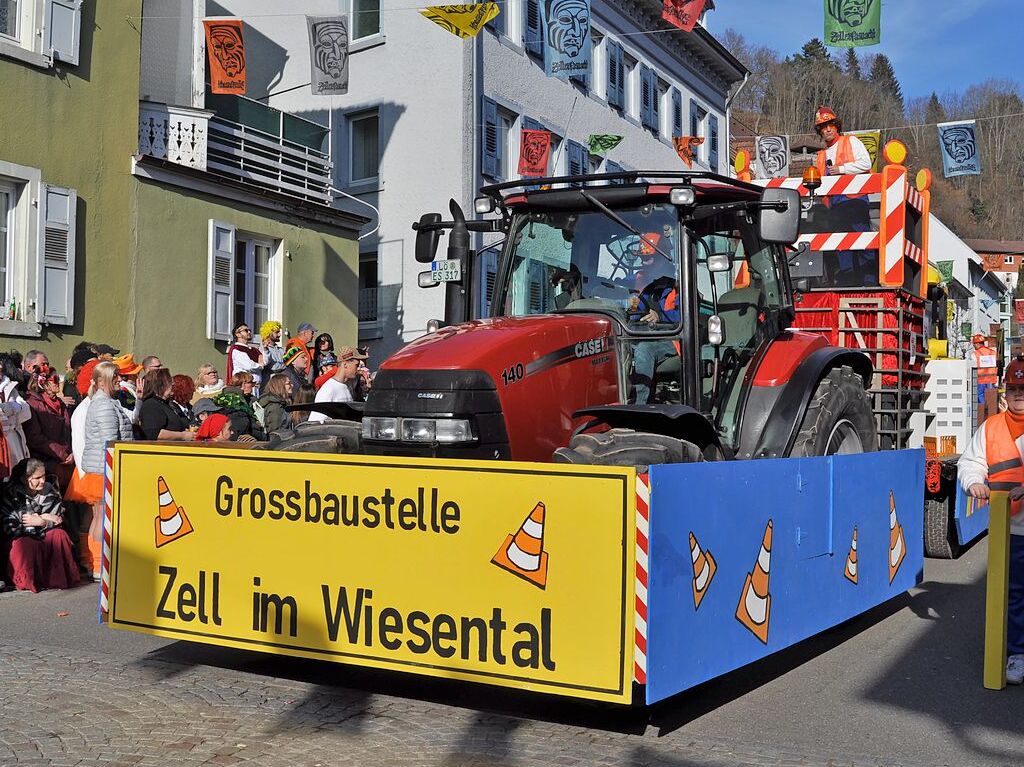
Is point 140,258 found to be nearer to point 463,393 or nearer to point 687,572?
point 463,393

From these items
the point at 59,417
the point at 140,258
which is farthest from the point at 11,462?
the point at 140,258

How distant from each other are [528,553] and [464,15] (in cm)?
1157

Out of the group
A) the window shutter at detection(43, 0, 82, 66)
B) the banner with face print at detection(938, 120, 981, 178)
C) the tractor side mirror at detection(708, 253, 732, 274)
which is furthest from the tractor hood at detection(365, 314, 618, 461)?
the banner with face print at detection(938, 120, 981, 178)

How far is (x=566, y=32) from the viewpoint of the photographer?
1916cm

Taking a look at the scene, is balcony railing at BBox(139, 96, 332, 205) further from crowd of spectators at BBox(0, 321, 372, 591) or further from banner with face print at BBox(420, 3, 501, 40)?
crowd of spectators at BBox(0, 321, 372, 591)

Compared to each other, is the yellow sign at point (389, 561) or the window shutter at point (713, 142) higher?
the window shutter at point (713, 142)

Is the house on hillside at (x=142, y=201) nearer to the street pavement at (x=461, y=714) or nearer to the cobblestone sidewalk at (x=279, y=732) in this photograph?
the street pavement at (x=461, y=714)

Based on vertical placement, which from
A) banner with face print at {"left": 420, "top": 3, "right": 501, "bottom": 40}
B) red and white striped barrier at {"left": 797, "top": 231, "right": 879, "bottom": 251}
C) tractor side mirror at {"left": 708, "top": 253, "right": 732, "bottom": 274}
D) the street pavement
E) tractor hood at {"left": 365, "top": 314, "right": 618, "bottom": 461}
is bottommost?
the street pavement

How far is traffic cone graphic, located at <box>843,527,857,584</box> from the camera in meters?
6.82

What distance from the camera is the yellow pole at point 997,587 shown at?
6.15 meters

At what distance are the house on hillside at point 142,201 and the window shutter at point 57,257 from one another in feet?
0.06

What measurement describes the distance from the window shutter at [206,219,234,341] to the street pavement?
10102 millimetres

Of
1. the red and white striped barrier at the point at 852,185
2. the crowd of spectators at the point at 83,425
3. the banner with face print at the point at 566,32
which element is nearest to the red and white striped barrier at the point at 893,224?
the red and white striped barrier at the point at 852,185

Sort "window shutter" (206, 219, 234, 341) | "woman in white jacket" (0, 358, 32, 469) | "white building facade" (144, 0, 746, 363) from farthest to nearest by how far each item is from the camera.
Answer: "white building facade" (144, 0, 746, 363) < "window shutter" (206, 219, 234, 341) < "woman in white jacket" (0, 358, 32, 469)
